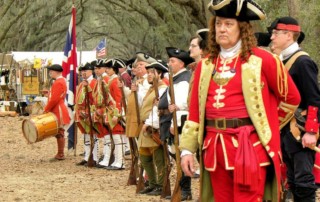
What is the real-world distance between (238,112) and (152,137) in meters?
4.87

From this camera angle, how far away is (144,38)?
31.8 metres

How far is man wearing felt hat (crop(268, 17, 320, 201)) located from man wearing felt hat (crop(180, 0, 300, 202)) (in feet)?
3.97

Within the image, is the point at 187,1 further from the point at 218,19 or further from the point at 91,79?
the point at 218,19

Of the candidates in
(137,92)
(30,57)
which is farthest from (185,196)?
(30,57)

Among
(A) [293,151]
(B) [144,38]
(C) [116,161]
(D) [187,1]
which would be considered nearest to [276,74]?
(A) [293,151]

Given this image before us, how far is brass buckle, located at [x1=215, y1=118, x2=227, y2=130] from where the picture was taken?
5.12 metres

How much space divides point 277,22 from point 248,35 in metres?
1.80

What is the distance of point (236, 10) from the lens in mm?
5129

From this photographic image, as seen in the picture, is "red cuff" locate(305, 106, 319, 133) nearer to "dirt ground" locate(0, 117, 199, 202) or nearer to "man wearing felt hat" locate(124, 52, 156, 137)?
"dirt ground" locate(0, 117, 199, 202)

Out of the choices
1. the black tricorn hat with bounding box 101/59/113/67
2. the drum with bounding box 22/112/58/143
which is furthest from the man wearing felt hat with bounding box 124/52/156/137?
the drum with bounding box 22/112/58/143

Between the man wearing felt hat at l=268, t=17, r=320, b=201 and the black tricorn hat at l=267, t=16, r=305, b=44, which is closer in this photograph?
the man wearing felt hat at l=268, t=17, r=320, b=201

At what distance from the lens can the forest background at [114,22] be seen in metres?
27.8

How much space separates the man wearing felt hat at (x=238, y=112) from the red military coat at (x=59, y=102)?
32.3 feet

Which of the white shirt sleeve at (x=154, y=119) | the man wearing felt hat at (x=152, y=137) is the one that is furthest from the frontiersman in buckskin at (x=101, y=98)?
the white shirt sleeve at (x=154, y=119)
